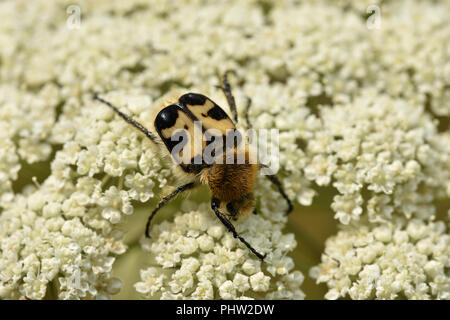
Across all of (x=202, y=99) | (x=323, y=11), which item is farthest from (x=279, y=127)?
(x=323, y=11)

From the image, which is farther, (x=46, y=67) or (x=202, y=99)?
(x=46, y=67)

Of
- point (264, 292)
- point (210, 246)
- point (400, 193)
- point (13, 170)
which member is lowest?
point (264, 292)

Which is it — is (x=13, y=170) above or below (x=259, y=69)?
below

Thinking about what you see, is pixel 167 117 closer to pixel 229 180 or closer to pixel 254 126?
pixel 229 180

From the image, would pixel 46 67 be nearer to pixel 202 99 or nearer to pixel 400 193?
pixel 202 99

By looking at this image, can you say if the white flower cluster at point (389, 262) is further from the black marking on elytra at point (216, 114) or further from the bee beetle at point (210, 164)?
the black marking on elytra at point (216, 114)

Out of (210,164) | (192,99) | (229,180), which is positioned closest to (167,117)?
(192,99)

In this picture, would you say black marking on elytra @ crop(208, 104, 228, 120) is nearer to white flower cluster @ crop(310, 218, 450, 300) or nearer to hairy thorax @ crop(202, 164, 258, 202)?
hairy thorax @ crop(202, 164, 258, 202)
